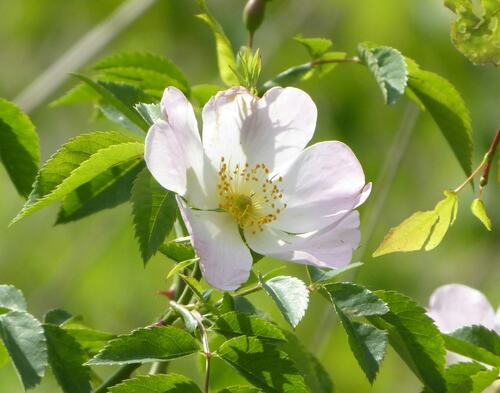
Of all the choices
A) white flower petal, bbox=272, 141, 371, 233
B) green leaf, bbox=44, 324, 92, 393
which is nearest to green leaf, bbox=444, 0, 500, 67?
white flower petal, bbox=272, 141, 371, 233

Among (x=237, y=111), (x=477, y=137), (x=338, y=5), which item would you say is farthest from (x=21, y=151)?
(x=338, y=5)

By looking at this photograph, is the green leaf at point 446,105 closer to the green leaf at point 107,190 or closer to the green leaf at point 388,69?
the green leaf at point 388,69

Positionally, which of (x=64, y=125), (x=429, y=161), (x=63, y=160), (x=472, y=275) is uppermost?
(x=63, y=160)

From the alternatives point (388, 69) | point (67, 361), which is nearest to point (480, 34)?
point (388, 69)

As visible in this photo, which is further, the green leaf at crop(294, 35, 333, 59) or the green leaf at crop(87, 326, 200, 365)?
the green leaf at crop(294, 35, 333, 59)

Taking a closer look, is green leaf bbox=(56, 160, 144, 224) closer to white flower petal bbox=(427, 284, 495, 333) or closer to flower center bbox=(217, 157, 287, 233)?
flower center bbox=(217, 157, 287, 233)

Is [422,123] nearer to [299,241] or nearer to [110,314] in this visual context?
[110,314]
